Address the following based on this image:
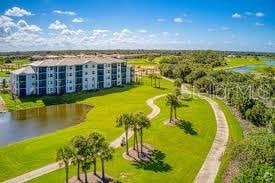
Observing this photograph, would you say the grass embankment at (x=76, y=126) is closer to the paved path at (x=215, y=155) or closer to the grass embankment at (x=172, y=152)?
the grass embankment at (x=172, y=152)

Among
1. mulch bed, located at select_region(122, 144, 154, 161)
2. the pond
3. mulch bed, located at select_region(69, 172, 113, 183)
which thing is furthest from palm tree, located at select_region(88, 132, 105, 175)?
the pond

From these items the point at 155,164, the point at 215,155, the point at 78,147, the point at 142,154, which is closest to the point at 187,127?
the point at 215,155

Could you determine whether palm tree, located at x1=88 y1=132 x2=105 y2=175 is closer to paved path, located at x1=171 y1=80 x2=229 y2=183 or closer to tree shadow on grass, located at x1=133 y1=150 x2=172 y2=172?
tree shadow on grass, located at x1=133 y1=150 x2=172 y2=172

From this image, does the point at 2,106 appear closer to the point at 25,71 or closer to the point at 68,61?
the point at 25,71

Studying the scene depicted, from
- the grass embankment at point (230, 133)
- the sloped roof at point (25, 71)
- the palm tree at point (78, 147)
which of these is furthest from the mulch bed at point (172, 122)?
the sloped roof at point (25, 71)

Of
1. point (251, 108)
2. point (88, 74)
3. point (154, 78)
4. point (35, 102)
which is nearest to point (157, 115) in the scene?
point (251, 108)

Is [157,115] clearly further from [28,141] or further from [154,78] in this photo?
[154,78]
